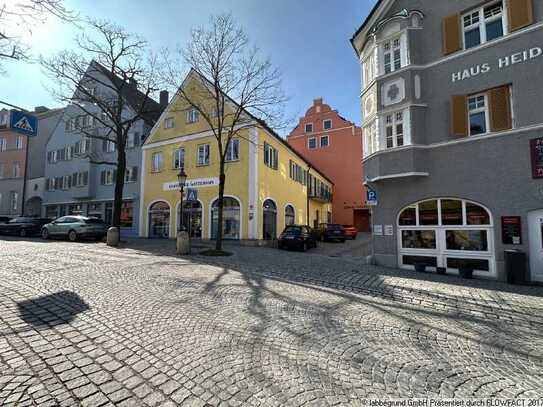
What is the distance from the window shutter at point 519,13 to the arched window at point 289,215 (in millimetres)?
16375

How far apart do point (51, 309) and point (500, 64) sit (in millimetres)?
14039

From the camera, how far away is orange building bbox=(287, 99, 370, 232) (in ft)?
114

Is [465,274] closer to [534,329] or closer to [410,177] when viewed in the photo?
[410,177]

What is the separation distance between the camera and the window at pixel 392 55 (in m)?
11.4

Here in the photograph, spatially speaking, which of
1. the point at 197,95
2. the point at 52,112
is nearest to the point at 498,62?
the point at 197,95

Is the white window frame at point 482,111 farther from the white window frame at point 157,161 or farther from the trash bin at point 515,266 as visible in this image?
the white window frame at point 157,161

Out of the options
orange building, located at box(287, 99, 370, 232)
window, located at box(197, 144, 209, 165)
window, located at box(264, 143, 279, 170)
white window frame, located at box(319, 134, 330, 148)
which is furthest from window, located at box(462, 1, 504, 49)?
white window frame, located at box(319, 134, 330, 148)

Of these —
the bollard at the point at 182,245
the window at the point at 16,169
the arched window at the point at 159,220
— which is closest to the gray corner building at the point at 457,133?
the bollard at the point at 182,245

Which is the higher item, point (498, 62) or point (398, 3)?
point (398, 3)

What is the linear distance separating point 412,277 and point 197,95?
18.8 metres

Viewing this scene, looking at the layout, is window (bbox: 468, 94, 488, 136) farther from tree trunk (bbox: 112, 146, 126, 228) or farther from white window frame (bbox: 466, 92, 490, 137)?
tree trunk (bbox: 112, 146, 126, 228)

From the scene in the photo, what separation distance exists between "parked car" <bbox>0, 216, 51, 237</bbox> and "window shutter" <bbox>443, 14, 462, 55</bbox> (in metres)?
28.4

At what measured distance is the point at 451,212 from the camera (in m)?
10.0

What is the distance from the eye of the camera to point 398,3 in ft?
39.0
